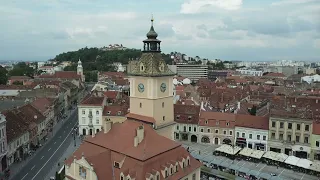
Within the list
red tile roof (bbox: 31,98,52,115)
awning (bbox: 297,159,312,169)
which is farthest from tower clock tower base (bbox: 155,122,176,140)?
red tile roof (bbox: 31,98,52,115)

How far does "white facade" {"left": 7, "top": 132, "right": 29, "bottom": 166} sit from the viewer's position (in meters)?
54.4

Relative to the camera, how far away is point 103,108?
7594cm

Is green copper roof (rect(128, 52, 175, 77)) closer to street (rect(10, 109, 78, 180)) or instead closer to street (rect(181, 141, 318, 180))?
street (rect(10, 109, 78, 180))

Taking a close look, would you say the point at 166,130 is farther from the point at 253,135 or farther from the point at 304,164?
the point at 253,135

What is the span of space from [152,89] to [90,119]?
122 feet

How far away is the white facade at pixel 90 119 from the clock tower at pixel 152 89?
3243cm

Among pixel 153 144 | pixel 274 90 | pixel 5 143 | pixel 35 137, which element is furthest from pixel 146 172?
pixel 274 90

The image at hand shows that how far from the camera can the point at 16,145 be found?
5709cm

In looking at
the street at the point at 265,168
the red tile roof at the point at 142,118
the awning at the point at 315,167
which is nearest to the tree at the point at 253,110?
the street at the point at 265,168

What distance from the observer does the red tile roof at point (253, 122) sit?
65.6m

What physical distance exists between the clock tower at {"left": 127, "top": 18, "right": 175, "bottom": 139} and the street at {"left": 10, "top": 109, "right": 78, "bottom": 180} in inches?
731

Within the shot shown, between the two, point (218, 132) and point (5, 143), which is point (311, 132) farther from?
point (5, 143)

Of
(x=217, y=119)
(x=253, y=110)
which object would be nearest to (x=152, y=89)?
(x=217, y=119)

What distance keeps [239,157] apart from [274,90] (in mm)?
77208
